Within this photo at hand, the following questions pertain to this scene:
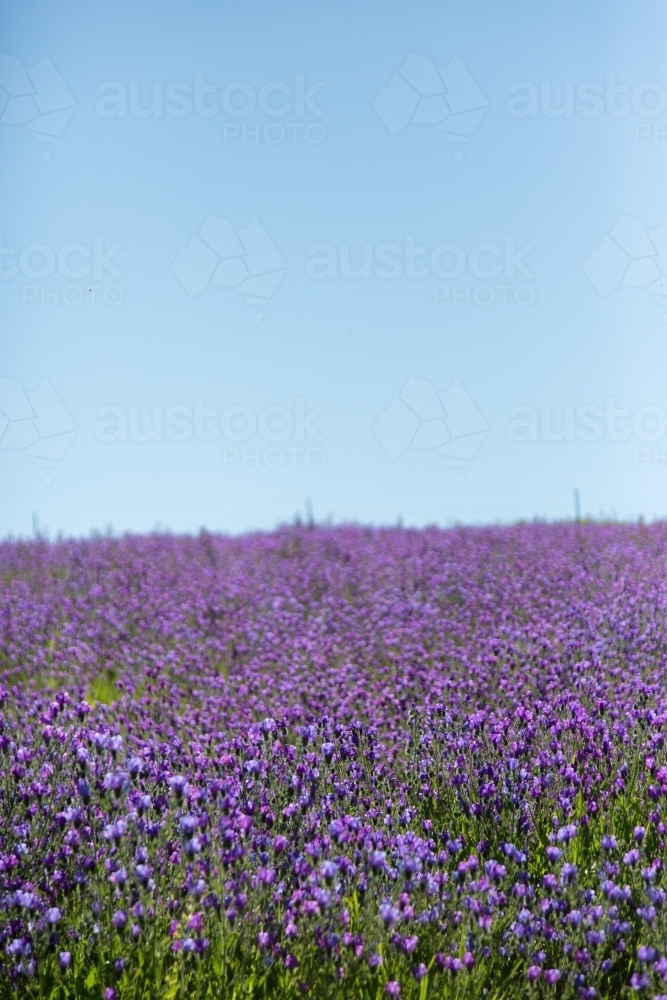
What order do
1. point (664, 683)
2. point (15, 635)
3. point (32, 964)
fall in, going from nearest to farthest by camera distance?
1. point (32, 964)
2. point (664, 683)
3. point (15, 635)

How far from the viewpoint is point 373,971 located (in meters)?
2.78

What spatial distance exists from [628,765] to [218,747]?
189cm

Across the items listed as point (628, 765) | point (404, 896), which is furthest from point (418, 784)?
point (404, 896)

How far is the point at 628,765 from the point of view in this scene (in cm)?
410

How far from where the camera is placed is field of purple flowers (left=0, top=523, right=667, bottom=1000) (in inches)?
111

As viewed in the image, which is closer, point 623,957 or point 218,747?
point 623,957

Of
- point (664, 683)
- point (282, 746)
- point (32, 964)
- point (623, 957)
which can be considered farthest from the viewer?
point (664, 683)

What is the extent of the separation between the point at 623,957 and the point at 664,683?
2.33 metres

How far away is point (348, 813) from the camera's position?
3.74m

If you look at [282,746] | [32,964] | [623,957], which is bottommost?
[623,957]

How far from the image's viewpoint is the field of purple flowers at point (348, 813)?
9.21 ft

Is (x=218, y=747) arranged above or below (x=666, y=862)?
above

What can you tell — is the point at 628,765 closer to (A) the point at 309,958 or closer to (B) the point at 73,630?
(A) the point at 309,958

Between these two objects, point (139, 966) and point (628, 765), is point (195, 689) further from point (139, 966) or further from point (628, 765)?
point (139, 966)
